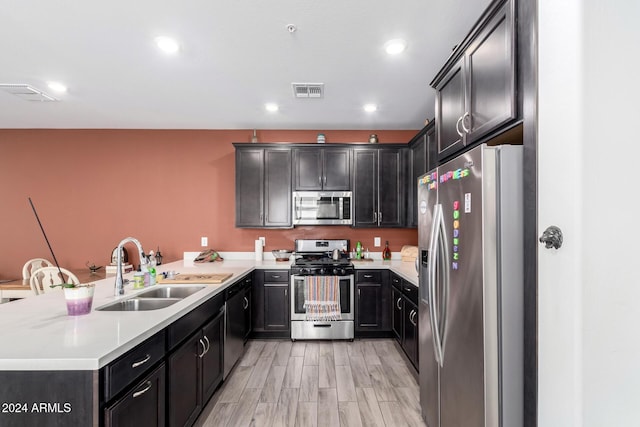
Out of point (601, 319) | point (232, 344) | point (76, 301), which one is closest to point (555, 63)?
point (601, 319)

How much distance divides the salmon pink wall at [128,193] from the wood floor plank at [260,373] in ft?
5.07

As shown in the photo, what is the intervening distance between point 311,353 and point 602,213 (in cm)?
287

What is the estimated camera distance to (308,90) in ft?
9.58

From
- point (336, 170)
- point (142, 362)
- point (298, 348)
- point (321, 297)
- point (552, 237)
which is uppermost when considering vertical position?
point (336, 170)

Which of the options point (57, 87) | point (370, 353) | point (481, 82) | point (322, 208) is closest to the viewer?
point (481, 82)

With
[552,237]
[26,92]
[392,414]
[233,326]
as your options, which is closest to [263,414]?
[233,326]

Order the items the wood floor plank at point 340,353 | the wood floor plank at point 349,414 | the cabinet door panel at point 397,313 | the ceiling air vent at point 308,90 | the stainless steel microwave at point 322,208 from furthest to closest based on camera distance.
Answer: the stainless steel microwave at point 322,208, the cabinet door panel at point 397,313, the wood floor plank at point 340,353, the ceiling air vent at point 308,90, the wood floor plank at point 349,414

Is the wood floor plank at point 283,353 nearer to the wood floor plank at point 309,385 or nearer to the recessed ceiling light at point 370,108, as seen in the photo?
the wood floor plank at point 309,385

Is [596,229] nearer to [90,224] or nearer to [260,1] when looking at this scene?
[260,1]

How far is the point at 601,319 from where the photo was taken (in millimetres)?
964

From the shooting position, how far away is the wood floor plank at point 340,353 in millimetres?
2967

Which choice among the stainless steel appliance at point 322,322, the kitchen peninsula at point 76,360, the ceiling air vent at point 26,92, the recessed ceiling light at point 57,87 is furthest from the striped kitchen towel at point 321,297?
the ceiling air vent at point 26,92

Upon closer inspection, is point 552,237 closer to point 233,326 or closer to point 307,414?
point 307,414

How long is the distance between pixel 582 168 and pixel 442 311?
3.19ft
